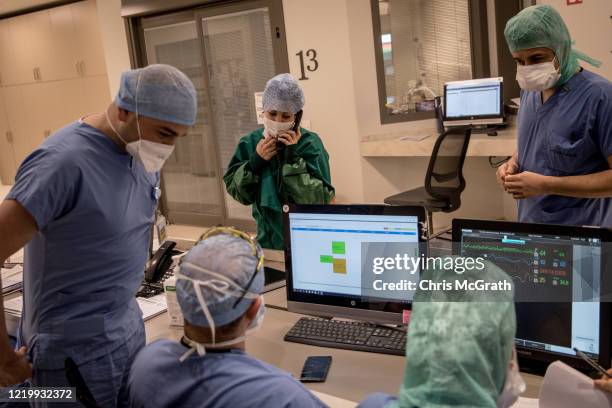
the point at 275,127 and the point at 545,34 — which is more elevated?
the point at 545,34

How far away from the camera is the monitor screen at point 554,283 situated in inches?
53.4

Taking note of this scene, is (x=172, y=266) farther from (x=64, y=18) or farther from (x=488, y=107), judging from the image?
(x=64, y=18)

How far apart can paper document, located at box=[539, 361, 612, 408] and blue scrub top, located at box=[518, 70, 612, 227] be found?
910 millimetres

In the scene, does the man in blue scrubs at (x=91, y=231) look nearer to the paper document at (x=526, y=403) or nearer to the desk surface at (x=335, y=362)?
the desk surface at (x=335, y=362)

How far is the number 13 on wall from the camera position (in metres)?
4.62

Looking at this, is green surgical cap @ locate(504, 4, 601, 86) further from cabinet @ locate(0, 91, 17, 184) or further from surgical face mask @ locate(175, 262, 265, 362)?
cabinet @ locate(0, 91, 17, 184)

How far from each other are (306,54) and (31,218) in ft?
11.5

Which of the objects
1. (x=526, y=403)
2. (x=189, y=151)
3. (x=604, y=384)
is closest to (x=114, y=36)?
(x=189, y=151)

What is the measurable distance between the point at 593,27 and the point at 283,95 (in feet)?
8.06

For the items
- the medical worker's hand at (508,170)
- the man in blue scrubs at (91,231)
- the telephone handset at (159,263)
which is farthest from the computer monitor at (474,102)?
the man in blue scrubs at (91,231)

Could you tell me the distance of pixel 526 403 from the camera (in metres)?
1.32

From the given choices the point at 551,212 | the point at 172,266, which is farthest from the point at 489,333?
the point at 172,266

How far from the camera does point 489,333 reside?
2.95 ft

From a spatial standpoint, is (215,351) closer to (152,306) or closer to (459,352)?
(459,352)
